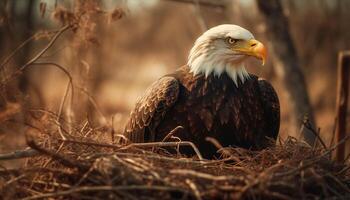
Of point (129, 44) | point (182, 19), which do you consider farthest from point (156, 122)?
point (129, 44)

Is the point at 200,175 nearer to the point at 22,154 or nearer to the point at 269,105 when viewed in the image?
the point at 22,154

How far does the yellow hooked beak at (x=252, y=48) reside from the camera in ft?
18.5

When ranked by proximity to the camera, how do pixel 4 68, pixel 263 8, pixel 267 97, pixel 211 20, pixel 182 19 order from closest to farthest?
pixel 4 68, pixel 267 97, pixel 263 8, pixel 211 20, pixel 182 19

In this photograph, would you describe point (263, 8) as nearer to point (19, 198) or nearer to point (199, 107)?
point (199, 107)

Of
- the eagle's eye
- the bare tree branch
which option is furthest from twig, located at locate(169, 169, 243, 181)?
the bare tree branch

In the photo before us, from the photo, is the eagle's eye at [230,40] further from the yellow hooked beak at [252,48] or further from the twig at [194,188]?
the twig at [194,188]

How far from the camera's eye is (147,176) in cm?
424

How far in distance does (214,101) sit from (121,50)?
20140 millimetres

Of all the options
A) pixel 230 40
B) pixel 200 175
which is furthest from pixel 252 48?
pixel 200 175

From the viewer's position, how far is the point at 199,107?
577 centimetres

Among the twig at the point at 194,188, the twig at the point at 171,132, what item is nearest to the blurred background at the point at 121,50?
the twig at the point at 171,132

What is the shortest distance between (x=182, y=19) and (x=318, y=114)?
7.78 m

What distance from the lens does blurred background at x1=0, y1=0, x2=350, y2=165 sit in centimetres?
617

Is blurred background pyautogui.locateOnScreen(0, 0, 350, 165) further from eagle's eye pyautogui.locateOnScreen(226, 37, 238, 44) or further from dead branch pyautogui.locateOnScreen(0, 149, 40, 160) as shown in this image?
eagle's eye pyautogui.locateOnScreen(226, 37, 238, 44)
